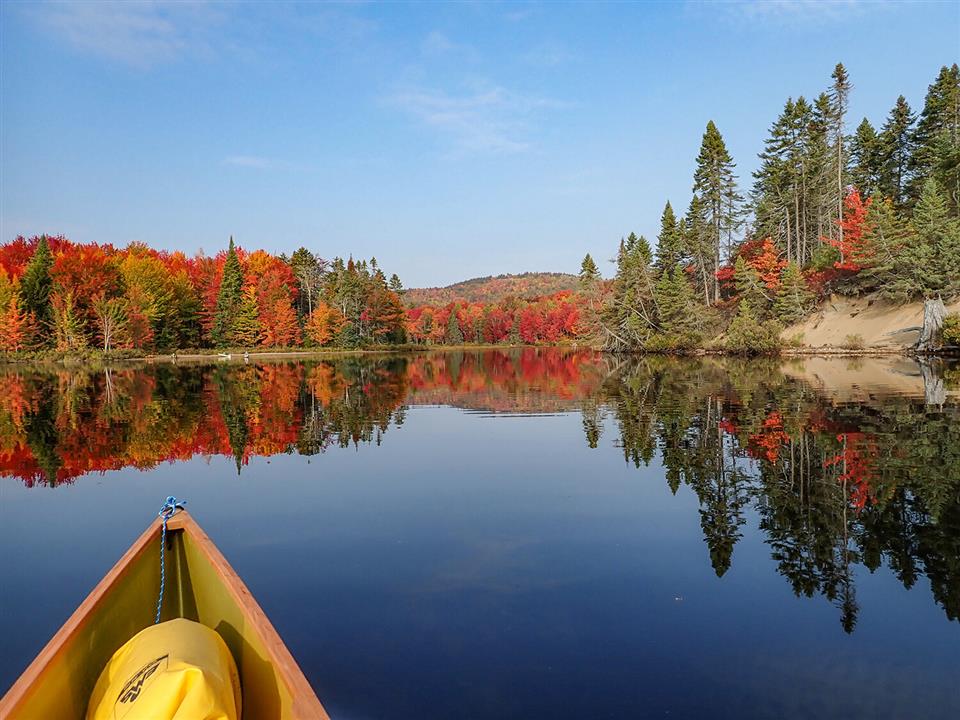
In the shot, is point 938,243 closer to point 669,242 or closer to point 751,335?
point 751,335

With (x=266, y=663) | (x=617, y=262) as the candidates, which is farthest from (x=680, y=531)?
(x=617, y=262)

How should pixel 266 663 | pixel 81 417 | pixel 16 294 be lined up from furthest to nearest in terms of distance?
pixel 16 294 < pixel 81 417 < pixel 266 663

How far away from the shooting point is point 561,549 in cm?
787

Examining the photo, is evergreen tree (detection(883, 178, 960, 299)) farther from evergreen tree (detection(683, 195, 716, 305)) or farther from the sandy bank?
evergreen tree (detection(683, 195, 716, 305))

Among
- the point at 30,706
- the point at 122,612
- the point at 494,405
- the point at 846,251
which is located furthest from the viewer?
the point at 846,251

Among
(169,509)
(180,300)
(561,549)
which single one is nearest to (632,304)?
(180,300)

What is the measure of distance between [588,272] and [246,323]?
43.4 meters

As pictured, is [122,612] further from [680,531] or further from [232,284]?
[232,284]

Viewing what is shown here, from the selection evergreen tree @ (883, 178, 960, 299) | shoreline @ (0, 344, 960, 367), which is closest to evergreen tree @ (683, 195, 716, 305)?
shoreline @ (0, 344, 960, 367)

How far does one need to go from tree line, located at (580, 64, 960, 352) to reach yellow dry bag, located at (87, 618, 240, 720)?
48685 mm

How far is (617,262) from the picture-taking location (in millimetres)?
70562

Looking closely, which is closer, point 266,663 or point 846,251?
point 266,663

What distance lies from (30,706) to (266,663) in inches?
48.1

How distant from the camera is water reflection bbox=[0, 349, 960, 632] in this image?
764 centimetres
